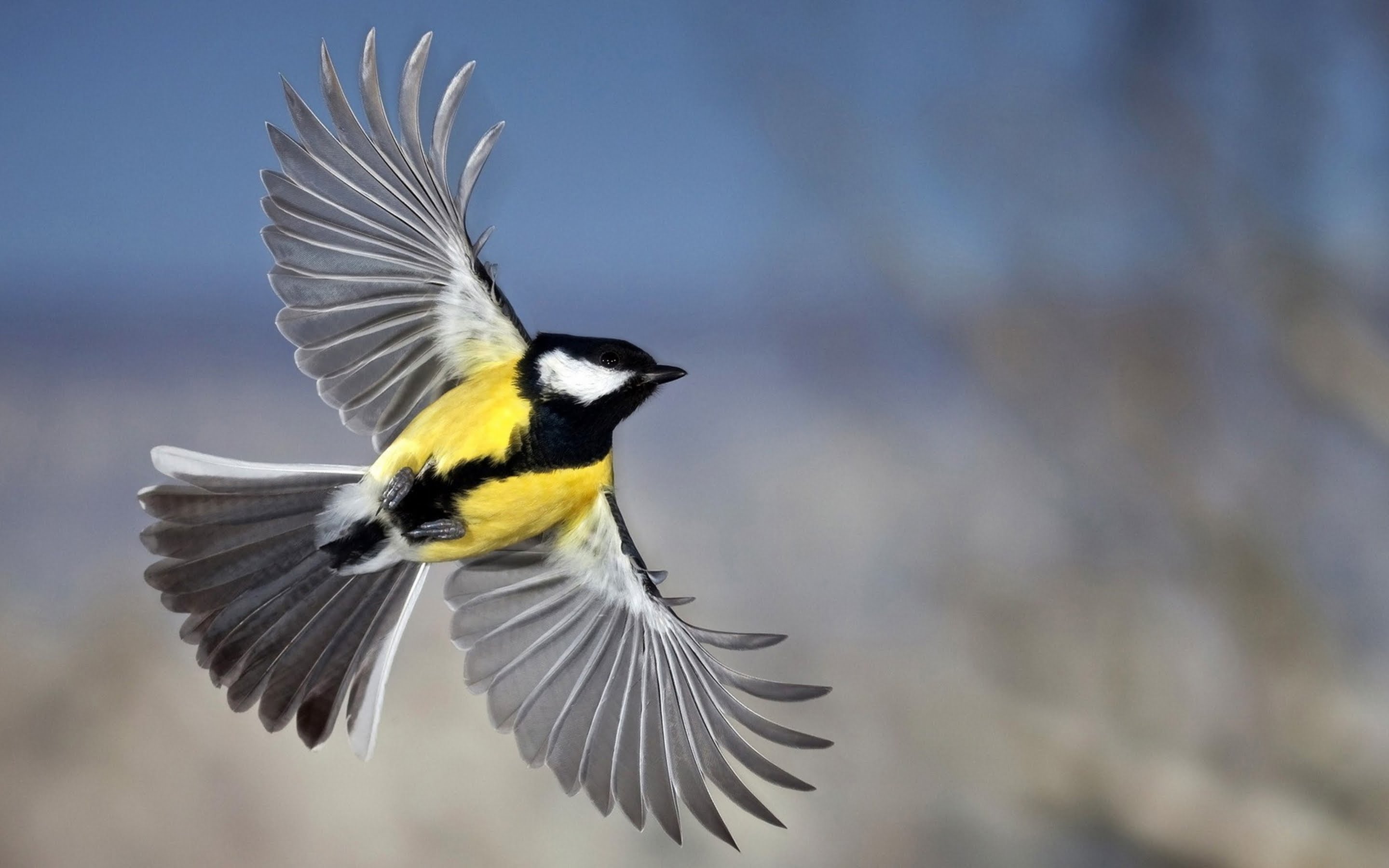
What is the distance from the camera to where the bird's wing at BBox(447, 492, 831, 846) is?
905 mm

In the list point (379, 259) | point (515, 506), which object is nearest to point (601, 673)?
point (515, 506)

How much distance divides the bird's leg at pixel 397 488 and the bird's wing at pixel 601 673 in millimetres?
165

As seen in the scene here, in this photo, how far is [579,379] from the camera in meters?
0.78

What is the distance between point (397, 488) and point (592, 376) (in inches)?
6.6

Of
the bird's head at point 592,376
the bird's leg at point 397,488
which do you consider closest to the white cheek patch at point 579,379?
the bird's head at point 592,376

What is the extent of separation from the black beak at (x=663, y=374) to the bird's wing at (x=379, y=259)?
0.34 ft

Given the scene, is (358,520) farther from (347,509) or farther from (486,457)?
(486,457)

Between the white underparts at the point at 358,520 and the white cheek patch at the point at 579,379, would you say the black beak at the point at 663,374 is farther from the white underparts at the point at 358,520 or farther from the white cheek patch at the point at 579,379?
the white underparts at the point at 358,520

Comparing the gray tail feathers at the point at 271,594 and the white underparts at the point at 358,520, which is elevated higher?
the white underparts at the point at 358,520

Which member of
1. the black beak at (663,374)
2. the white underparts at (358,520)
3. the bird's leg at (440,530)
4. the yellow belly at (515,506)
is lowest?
the white underparts at (358,520)

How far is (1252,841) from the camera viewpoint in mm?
1714

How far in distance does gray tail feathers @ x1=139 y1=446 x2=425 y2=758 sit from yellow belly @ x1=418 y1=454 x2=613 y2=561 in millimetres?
100

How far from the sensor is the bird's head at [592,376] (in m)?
0.78

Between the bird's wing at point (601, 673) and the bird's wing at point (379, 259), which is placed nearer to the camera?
the bird's wing at point (379, 259)
